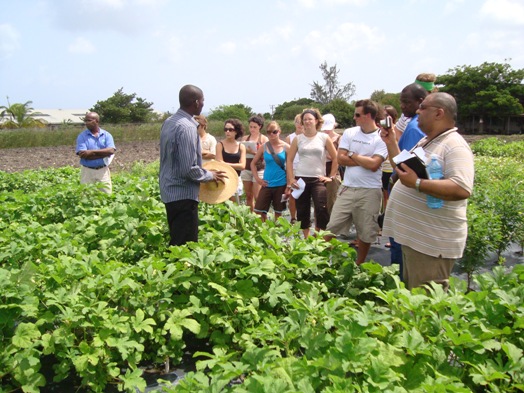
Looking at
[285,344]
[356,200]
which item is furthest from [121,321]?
[356,200]

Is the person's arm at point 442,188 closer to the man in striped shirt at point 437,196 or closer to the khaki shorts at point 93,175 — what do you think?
the man in striped shirt at point 437,196

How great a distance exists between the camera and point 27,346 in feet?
9.09

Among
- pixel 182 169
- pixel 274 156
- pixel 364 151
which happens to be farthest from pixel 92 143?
pixel 364 151

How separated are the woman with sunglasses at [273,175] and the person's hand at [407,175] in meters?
3.59

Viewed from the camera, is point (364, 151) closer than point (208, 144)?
Yes

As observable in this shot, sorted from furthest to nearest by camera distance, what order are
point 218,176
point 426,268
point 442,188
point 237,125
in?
point 237,125 → point 218,176 → point 426,268 → point 442,188

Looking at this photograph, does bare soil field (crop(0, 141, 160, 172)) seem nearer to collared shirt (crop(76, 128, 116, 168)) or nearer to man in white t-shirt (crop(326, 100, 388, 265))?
collared shirt (crop(76, 128, 116, 168))

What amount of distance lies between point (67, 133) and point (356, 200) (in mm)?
30729

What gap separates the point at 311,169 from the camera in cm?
603

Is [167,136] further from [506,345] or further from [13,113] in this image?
[13,113]

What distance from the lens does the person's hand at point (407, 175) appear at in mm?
3154

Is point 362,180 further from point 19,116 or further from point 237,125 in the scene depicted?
point 19,116

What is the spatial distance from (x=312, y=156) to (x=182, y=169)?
93.2 inches

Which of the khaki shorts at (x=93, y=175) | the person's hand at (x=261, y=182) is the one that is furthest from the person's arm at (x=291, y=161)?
the khaki shorts at (x=93, y=175)
